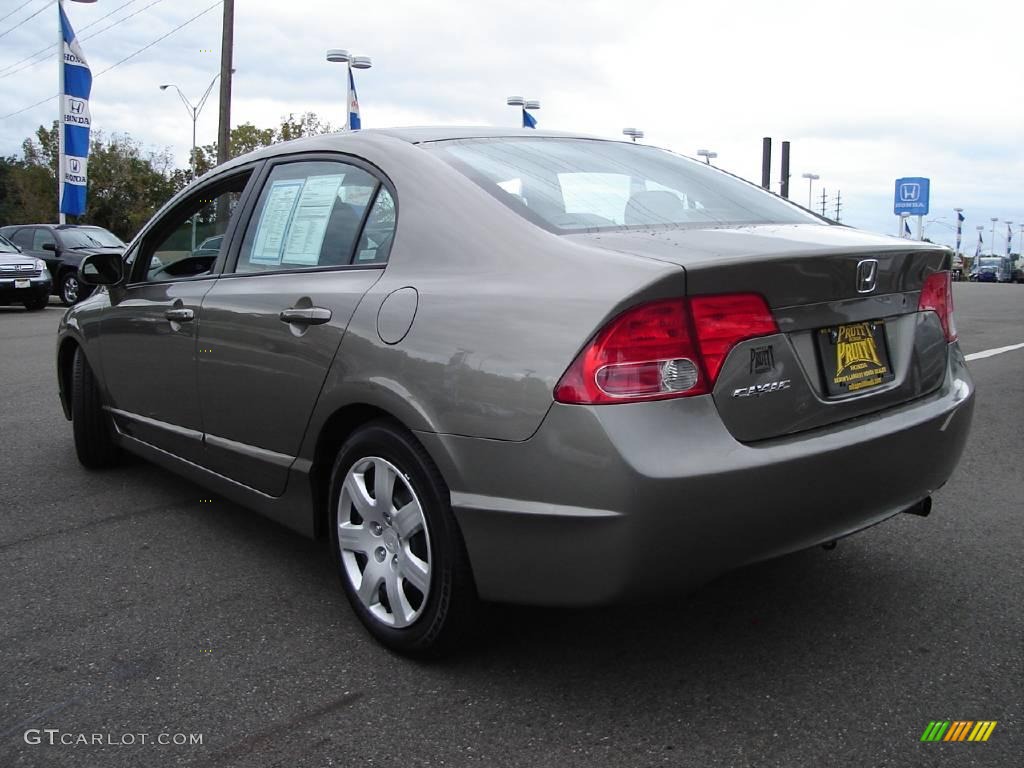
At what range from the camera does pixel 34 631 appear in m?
3.13

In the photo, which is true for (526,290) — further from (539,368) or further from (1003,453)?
(1003,453)

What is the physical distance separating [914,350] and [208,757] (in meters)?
2.20

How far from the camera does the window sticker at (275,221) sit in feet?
11.8

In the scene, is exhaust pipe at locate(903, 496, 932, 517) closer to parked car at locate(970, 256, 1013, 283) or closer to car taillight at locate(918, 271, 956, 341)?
car taillight at locate(918, 271, 956, 341)

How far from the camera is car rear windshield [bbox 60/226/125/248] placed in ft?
61.9

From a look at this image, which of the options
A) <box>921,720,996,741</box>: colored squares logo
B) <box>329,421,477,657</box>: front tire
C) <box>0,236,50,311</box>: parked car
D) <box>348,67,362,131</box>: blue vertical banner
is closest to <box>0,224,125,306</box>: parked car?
<box>0,236,50,311</box>: parked car

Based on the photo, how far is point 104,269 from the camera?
454 cm

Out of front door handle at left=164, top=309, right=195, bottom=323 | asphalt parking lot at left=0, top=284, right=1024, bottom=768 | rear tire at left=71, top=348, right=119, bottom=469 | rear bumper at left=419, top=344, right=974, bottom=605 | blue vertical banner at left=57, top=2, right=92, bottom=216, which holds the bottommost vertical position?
asphalt parking lot at left=0, top=284, right=1024, bottom=768

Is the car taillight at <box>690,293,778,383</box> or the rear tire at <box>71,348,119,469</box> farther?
the rear tire at <box>71,348,119,469</box>

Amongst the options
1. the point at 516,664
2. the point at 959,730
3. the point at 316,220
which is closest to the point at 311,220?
the point at 316,220

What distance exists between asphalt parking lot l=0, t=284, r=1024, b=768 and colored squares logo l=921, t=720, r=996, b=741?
0.07ft

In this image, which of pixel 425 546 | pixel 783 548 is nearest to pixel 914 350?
pixel 783 548

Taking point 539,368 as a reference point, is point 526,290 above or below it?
above

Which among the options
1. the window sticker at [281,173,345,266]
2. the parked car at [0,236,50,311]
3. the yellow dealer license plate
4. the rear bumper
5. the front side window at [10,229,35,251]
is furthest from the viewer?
the front side window at [10,229,35,251]
